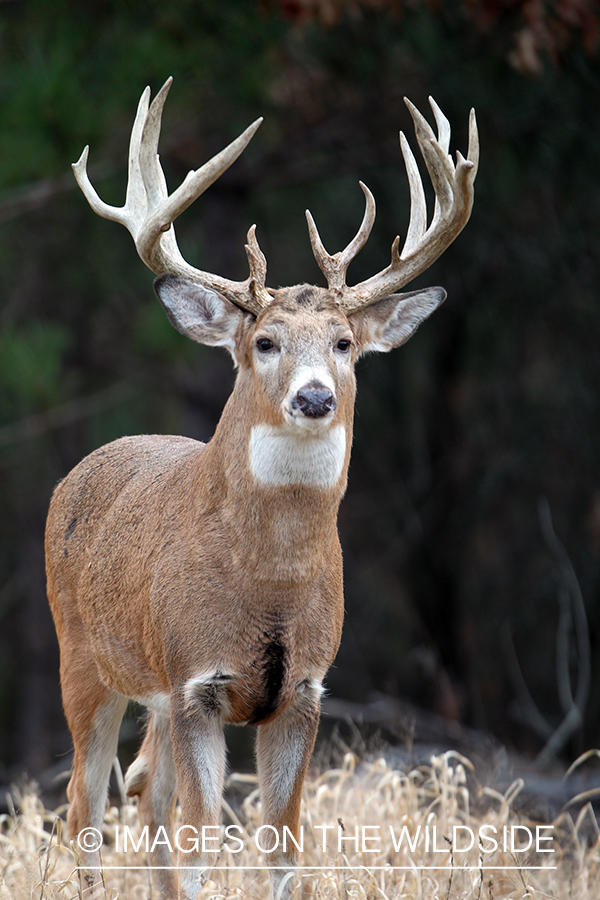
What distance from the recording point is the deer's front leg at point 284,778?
4461mm

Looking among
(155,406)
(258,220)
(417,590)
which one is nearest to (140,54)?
(258,220)

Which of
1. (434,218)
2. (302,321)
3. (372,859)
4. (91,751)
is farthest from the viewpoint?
(372,859)

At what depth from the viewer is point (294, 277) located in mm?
12523

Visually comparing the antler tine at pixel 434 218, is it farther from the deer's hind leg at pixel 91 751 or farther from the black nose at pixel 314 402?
the deer's hind leg at pixel 91 751

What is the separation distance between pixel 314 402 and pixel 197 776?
142 centimetres

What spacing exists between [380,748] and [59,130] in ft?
16.6

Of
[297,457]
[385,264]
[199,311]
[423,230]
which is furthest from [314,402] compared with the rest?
[385,264]

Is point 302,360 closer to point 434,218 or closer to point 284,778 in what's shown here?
point 434,218

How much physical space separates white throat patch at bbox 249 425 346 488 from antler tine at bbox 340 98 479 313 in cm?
63

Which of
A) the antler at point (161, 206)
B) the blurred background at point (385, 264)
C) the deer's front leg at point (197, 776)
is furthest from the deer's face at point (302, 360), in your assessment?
the blurred background at point (385, 264)

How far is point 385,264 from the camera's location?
11375mm

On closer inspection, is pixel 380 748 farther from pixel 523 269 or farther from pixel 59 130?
pixel 523 269

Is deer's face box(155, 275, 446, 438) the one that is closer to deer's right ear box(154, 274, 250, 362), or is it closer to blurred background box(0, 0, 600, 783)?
deer's right ear box(154, 274, 250, 362)

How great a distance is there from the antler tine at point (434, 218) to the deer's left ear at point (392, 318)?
0.09 meters
